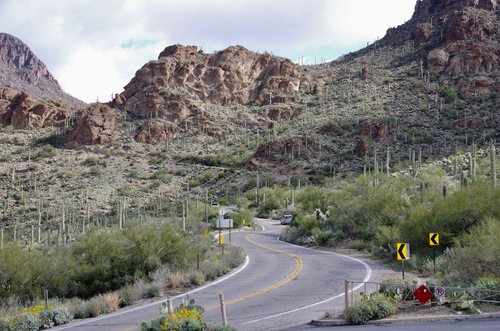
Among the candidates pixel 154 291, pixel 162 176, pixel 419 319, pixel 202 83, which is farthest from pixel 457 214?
pixel 202 83

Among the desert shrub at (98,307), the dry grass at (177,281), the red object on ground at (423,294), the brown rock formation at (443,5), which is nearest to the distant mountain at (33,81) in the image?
the brown rock formation at (443,5)

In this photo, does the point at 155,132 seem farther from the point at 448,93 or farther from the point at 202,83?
the point at 448,93

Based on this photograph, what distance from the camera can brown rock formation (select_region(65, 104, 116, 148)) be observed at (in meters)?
86.8

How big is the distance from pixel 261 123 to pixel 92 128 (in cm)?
2729

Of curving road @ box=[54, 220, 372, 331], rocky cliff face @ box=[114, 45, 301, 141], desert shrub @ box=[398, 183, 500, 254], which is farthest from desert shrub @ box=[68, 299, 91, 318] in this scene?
rocky cliff face @ box=[114, 45, 301, 141]

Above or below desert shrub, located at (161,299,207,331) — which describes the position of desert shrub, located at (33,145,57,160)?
above

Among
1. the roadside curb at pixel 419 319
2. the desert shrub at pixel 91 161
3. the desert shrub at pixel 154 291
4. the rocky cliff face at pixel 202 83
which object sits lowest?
the desert shrub at pixel 154 291

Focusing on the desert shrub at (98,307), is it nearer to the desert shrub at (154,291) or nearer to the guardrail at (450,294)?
the desert shrub at (154,291)

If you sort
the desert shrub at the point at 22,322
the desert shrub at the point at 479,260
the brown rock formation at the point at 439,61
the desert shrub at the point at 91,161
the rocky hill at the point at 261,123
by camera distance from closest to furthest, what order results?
the desert shrub at the point at 22,322, the desert shrub at the point at 479,260, the rocky hill at the point at 261,123, the desert shrub at the point at 91,161, the brown rock formation at the point at 439,61

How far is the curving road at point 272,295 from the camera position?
46.5ft

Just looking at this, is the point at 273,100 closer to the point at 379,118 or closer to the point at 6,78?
the point at 379,118

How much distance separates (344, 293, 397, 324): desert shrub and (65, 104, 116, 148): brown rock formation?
7728cm

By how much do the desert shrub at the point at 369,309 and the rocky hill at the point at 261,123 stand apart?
4129cm

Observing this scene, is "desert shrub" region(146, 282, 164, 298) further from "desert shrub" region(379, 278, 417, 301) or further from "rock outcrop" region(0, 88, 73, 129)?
"rock outcrop" region(0, 88, 73, 129)
